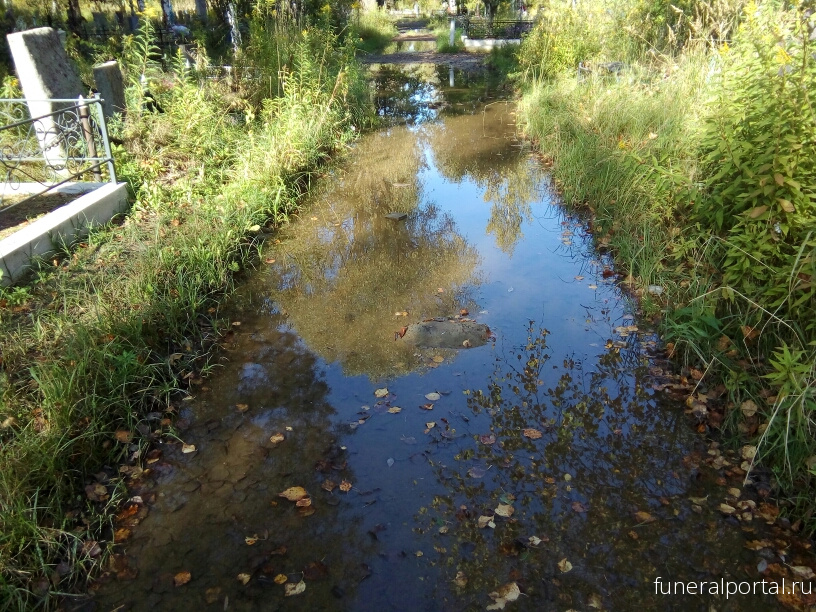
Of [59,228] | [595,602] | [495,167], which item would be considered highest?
[59,228]

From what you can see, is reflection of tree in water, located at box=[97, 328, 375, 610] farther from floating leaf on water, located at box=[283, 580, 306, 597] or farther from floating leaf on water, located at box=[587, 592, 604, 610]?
floating leaf on water, located at box=[587, 592, 604, 610]

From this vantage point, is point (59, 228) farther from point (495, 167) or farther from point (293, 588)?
point (495, 167)

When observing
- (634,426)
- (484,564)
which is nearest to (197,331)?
(484,564)

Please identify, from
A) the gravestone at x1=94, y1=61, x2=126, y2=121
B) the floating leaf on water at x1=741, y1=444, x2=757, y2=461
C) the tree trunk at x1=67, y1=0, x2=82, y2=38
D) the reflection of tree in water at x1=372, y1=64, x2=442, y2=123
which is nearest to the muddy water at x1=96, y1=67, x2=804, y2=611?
the floating leaf on water at x1=741, y1=444, x2=757, y2=461

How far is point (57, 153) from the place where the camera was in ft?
24.7

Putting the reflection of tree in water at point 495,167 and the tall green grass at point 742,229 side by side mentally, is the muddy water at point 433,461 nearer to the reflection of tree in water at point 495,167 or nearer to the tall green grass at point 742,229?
the tall green grass at point 742,229

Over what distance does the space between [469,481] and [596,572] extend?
869 mm

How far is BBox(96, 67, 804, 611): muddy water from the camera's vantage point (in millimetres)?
2900

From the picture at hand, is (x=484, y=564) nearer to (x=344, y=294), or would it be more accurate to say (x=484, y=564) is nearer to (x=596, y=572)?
(x=596, y=572)

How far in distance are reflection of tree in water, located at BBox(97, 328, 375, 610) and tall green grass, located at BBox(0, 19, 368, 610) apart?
27 cm

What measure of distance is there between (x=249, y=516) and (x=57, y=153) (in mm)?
6417

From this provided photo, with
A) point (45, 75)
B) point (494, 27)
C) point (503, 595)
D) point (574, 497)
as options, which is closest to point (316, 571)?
point (503, 595)

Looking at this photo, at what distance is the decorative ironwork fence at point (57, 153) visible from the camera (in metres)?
6.58

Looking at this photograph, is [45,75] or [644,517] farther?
[45,75]
